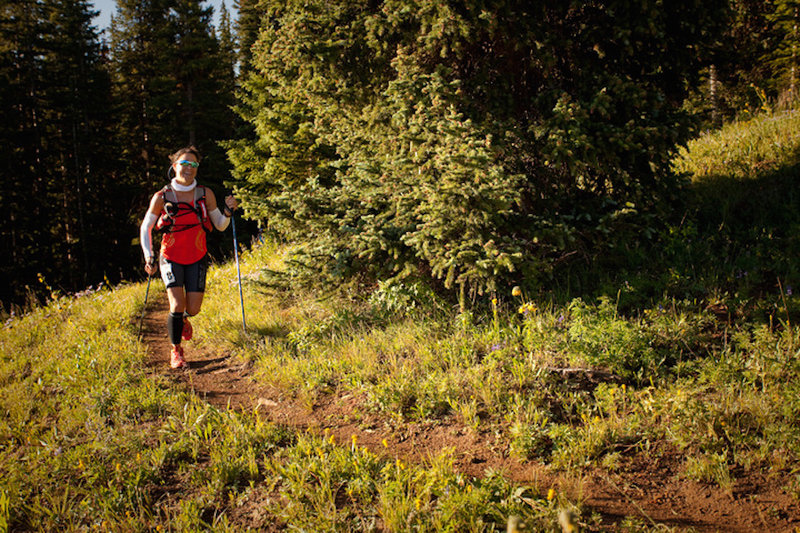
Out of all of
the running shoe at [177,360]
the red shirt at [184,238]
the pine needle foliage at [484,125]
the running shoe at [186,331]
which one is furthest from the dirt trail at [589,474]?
the red shirt at [184,238]

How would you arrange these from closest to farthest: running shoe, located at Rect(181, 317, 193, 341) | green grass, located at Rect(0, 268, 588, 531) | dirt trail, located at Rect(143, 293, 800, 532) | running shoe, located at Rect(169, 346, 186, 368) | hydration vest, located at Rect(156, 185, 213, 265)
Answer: dirt trail, located at Rect(143, 293, 800, 532) < green grass, located at Rect(0, 268, 588, 531) < running shoe, located at Rect(169, 346, 186, 368) < hydration vest, located at Rect(156, 185, 213, 265) < running shoe, located at Rect(181, 317, 193, 341)

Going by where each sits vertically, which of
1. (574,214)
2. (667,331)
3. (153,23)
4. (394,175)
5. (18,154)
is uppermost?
(153,23)

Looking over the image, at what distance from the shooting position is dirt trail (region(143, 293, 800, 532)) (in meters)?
2.51

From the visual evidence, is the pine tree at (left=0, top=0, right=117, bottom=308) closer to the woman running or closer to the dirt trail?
the woman running

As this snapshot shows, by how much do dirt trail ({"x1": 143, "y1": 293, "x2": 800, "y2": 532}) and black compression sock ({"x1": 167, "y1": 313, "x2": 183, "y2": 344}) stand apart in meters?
1.34

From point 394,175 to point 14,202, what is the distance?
78.0ft

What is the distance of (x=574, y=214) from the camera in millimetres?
4883

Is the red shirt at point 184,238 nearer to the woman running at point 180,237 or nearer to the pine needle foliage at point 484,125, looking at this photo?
the woman running at point 180,237

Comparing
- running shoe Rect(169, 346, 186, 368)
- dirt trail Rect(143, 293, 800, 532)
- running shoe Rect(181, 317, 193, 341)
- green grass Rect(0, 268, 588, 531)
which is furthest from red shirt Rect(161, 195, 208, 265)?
dirt trail Rect(143, 293, 800, 532)

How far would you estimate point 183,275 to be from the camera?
18.8 feet

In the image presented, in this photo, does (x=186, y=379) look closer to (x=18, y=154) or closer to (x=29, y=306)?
(x=29, y=306)

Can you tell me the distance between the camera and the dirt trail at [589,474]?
2.51 meters

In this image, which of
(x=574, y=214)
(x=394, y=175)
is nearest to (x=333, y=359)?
(x=394, y=175)

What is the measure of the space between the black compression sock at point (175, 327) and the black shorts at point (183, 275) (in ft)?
1.24
